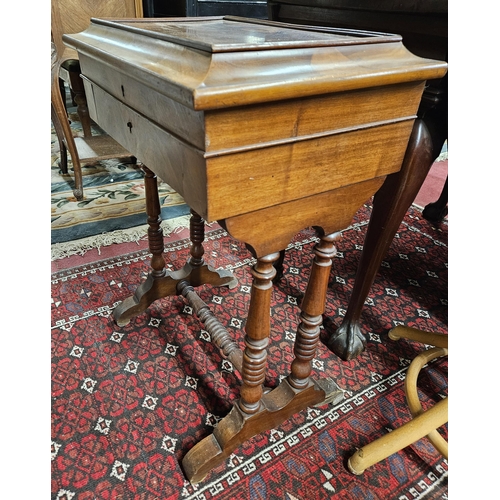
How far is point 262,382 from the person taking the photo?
969 mm

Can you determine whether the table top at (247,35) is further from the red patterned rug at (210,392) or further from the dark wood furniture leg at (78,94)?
the dark wood furniture leg at (78,94)

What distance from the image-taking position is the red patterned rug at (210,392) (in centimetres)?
98

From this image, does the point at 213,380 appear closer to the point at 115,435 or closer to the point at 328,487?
the point at 115,435

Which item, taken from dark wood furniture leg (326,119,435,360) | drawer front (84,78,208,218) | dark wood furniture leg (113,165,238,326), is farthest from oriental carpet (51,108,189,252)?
dark wood furniture leg (326,119,435,360)

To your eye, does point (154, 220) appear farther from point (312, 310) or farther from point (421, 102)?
point (421, 102)

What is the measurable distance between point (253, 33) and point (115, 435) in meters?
1.04

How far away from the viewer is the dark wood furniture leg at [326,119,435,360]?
3.03 feet

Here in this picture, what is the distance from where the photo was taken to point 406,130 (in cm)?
80

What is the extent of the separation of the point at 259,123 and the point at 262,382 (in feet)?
2.09

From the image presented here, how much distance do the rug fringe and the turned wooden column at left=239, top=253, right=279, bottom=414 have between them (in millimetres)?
1108

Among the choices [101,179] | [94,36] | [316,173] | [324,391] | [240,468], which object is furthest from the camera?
[101,179]

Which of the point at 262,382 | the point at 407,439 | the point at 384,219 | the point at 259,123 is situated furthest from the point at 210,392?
the point at 259,123

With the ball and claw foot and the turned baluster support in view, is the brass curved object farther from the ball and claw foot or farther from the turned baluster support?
the turned baluster support

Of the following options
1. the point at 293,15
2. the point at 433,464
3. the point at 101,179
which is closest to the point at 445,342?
the point at 433,464
